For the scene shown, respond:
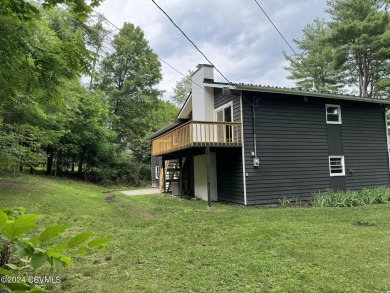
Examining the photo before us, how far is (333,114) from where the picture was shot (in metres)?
12.2

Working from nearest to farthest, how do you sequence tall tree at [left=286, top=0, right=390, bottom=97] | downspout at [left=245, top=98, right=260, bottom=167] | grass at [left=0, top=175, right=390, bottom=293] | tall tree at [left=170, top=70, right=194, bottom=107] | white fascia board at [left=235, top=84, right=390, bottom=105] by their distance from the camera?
1. grass at [left=0, top=175, right=390, bottom=293]
2. white fascia board at [left=235, top=84, right=390, bottom=105]
3. downspout at [left=245, top=98, right=260, bottom=167]
4. tall tree at [left=286, top=0, right=390, bottom=97]
5. tall tree at [left=170, top=70, right=194, bottom=107]

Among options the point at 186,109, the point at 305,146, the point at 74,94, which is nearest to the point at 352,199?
the point at 305,146

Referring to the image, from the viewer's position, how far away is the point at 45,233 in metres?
0.83

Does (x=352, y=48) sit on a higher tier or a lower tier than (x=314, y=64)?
lower

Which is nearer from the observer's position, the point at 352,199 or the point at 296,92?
the point at 352,199

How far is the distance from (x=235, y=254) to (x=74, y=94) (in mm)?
13286

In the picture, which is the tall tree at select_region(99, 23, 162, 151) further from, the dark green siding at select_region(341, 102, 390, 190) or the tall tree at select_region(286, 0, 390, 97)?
the dark green siding at select_region(341, 102, 390, 190)

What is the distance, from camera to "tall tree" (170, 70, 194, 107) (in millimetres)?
37062

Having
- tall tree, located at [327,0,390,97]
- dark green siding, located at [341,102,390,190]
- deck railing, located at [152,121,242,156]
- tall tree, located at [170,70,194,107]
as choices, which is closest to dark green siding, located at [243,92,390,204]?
dark green siding, located at [341,102,390,190]

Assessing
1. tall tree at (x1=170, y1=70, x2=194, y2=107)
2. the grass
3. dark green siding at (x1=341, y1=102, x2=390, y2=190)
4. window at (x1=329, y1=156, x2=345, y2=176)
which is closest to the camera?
the grass

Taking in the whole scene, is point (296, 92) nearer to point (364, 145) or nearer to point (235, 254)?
point (364, 145)

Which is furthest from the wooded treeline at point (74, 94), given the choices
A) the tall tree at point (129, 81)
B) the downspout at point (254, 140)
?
the downspout at point (254, 140)

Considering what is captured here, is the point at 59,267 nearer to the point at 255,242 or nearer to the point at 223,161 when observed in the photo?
the point at 255,242

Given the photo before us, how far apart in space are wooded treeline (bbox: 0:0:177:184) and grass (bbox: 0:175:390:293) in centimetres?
220
